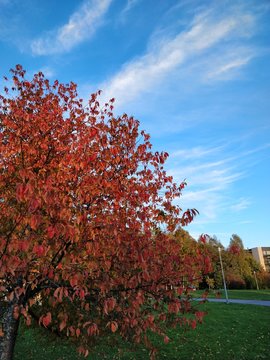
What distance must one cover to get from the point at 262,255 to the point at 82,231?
130m

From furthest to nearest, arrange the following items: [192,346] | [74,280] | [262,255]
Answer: [262,255] → [192,346] → [74,280]

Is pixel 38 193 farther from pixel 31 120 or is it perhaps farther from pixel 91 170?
pixel 31 120

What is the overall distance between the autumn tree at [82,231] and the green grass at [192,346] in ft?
13.3

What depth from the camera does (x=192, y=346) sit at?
622 inches

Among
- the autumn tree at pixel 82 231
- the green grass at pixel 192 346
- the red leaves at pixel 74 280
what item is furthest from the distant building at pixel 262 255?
the red leaves at pixel 74 280

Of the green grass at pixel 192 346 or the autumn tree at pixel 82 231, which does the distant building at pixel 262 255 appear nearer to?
the green grass at pixel 192 346

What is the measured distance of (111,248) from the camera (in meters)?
6.41

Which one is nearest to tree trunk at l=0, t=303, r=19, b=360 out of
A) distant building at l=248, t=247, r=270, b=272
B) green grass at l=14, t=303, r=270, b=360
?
green grass at l=14, t=303, r=270, b=360

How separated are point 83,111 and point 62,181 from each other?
4.18m

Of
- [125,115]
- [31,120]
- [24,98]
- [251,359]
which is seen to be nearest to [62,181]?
[31,120]

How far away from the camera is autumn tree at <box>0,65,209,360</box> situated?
5262 mm

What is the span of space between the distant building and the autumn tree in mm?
119252

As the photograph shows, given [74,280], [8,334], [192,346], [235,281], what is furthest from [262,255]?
[74,280]

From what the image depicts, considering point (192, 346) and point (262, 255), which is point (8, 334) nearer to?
point (192, 346)
